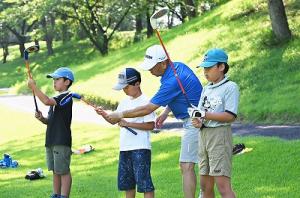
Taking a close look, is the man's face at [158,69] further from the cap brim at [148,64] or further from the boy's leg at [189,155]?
the boy's leg at [189,155]

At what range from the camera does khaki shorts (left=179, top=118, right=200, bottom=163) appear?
5.89 metres

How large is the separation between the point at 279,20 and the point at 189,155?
39.8 feet

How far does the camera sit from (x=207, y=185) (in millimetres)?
5566

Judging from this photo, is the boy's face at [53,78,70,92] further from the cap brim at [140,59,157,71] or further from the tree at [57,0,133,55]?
the tree at [57,0,133,55]

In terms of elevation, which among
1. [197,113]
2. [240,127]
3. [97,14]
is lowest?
[240,127]

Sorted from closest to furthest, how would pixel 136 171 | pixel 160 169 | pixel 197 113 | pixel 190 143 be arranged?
pixel 197 113 → pixel 136 171 → pixel 190 143 → pixel 160 169

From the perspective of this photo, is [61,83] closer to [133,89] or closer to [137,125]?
[133,89]

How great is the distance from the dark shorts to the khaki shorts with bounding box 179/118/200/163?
38 cm

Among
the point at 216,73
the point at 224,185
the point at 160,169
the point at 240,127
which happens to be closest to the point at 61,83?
the point at 216,73

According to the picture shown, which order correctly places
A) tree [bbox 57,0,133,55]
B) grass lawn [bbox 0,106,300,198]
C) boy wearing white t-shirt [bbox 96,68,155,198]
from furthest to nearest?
1. tree [bbox 57,0,133,55]
2. grass lawn [bbox 0,106,300,198]
3. boy wearing white t-shirt [bbox 96,68,155,198]

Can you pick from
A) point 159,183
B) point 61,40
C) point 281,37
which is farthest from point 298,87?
point 61,40

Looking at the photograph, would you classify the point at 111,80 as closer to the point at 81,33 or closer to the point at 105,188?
the point at 105,188

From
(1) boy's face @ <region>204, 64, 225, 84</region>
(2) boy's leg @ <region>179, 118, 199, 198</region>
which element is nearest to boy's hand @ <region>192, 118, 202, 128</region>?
(1) boy's face @ <region>204, 64, 225, 84</region>

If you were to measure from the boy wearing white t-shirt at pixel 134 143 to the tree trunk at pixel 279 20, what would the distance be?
11.7 meters
